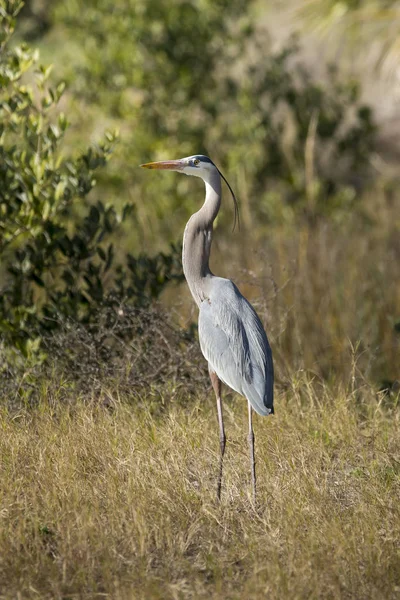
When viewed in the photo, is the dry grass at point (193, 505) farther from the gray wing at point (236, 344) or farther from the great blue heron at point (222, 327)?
the gray wing at point (236, 344)

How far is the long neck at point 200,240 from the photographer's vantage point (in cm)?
415

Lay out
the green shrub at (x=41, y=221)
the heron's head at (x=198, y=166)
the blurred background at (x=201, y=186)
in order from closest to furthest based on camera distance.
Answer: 1. the heron's head at (x=198, y=166)
2. the green shrub at (x=41, y=221)
3. the blurred background at (x=201, y=186)

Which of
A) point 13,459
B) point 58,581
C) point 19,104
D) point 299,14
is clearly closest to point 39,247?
point 19,104

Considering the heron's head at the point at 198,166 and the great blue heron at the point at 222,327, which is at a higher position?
the heron's head at the point at 198,166

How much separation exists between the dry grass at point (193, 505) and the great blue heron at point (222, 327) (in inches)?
9.3

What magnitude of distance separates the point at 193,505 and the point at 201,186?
579 centimetres

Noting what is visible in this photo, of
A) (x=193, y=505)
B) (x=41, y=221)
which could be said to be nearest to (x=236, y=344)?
(x=193, y=505)

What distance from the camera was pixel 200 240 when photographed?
4.15 metres

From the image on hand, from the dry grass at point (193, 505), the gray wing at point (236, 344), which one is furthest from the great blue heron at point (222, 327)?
the dry grass at point (193, 505)

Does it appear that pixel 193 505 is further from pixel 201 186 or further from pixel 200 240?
pixel 201 186

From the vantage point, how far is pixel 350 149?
9.41 metres

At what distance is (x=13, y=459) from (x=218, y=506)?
0.91 m

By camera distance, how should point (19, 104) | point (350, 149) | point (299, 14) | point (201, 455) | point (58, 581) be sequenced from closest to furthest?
1. point (58, 581)
2. point (201, 455)
3. point (19, 104)
4. point (299, 14)
5. point (350, 149)

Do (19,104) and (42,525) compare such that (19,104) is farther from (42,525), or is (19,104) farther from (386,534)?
(386,534)
